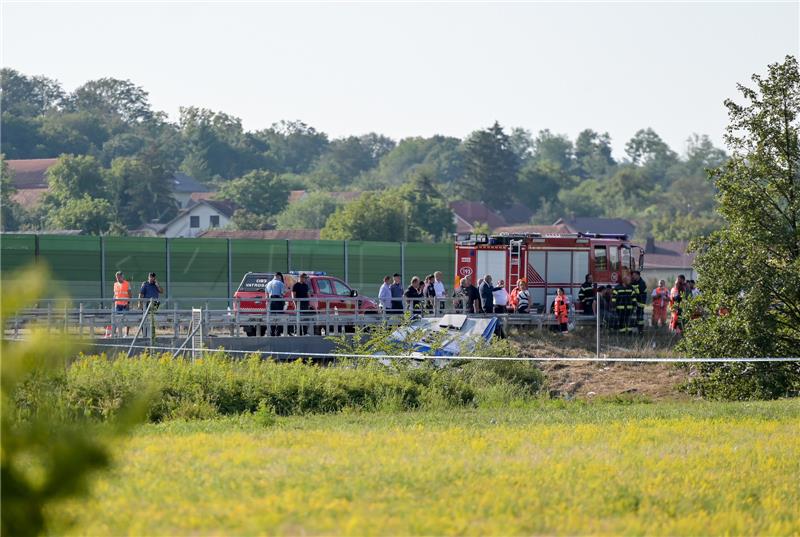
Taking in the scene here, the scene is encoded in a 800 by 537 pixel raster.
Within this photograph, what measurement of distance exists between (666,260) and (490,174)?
56.0 metres

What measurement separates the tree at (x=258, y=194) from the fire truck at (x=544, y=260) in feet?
316

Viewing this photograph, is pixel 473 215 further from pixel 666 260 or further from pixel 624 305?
pixel 624 305

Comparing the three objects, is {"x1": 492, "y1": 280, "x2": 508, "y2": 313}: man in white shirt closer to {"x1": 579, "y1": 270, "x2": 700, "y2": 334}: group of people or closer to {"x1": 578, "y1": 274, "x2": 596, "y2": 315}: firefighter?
{"x1": 578, "y1": 274, "x2": 596, "y2": 315}: firefighter

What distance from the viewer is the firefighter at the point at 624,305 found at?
3581 centimetres

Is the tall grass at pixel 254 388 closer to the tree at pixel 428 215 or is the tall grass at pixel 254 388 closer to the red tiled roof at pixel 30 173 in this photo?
the tree at pixel 428 215

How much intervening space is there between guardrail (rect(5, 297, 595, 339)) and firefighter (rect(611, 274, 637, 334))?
1.08 metres

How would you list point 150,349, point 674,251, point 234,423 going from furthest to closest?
point 674,251
point 150,349
point 234,423

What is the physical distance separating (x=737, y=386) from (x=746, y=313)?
56.5 inches

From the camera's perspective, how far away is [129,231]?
402ft

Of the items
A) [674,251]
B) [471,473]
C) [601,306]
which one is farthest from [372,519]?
[674,251]

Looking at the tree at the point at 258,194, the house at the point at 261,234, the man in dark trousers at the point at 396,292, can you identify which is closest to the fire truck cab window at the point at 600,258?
the man in dark trousers at the point at 396,292

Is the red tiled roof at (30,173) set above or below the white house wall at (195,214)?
above

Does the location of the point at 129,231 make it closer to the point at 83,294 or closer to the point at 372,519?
the point at 83,294

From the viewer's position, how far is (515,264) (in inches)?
1571
